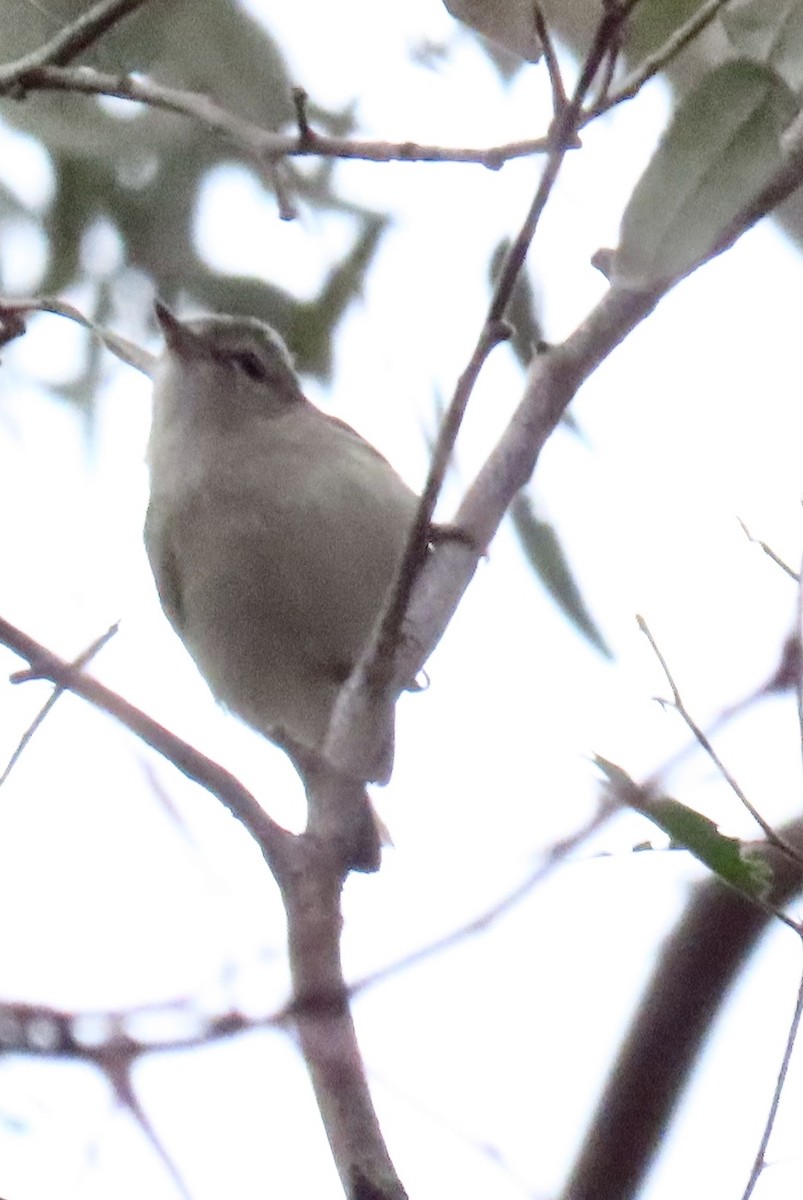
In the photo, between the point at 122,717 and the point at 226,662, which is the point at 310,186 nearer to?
the point at 226,662

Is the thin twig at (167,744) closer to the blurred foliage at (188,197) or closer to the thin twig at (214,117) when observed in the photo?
the thin twig at (214,117)

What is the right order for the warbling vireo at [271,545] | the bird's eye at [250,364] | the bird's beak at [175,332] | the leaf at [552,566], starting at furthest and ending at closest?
the bird's eye at [250,364] < the bird's beak at [175,332] < the warbling vireo at [271,545] < the leaf at [552,566]

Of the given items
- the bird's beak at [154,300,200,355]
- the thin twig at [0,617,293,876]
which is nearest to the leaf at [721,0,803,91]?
the thin twig at [0,617,293,876]

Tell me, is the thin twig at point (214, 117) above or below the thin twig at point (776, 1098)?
above

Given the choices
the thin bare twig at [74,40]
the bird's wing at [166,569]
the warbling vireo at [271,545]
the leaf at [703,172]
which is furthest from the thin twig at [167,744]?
the bird's wing at [166,569]

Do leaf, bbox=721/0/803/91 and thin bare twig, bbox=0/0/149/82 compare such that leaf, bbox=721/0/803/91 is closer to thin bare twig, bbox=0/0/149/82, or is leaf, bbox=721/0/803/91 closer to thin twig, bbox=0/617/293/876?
thin bare twig, bbox=0/0/149/82

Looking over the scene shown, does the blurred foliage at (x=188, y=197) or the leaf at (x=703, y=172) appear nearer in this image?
the leaf at (x=703, y=172)

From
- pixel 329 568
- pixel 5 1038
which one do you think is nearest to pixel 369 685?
pixel 5 1038

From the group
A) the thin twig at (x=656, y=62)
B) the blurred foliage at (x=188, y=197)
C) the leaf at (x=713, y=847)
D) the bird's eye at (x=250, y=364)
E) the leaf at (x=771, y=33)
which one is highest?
the bird's eye at (x=250, y=364)
